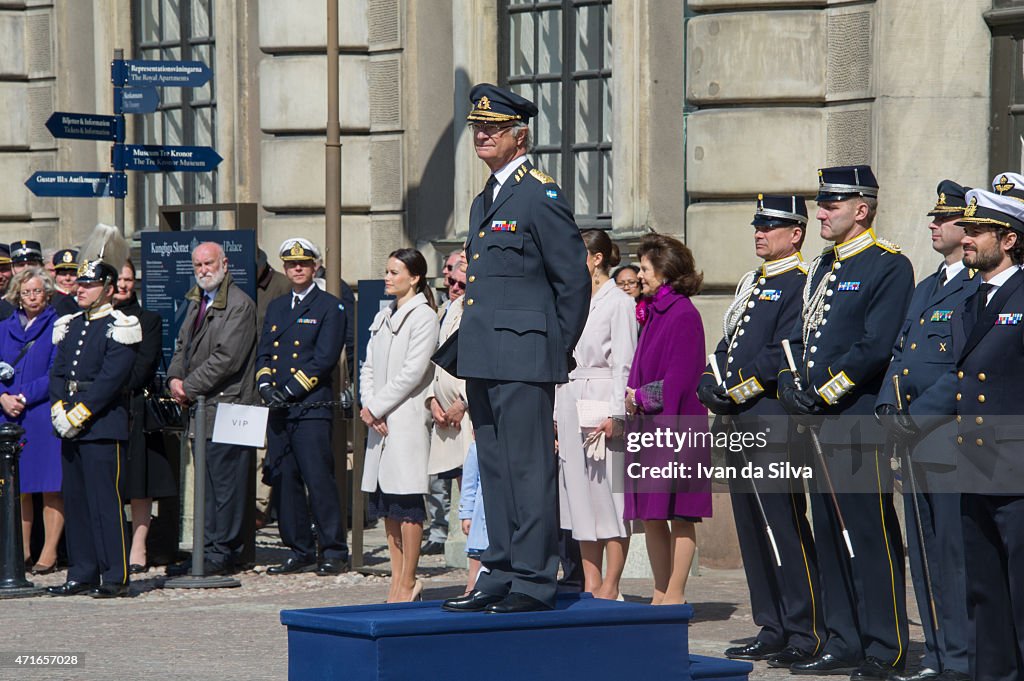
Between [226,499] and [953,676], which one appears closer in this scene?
[953,676]

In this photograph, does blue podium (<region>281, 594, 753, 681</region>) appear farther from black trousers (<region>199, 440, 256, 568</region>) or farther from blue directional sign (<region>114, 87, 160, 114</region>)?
blue directional sign (<region>114, 87, 160, 114</region>)

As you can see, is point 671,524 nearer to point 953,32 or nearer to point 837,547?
point 837,547

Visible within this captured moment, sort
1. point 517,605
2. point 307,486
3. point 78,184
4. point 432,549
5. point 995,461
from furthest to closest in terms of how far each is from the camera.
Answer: point 78,184, point 432,549, point 307,486, point 995,461, point 517,605

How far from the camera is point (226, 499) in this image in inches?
467

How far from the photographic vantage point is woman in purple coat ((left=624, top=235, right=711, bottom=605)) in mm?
9266

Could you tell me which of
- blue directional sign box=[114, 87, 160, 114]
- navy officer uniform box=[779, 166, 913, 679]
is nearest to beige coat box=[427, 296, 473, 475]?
navy officer uniform box=[779, 166, 913, 679]

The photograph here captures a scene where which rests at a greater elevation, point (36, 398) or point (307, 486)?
point (36, 398)

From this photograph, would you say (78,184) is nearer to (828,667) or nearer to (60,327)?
(60,327)

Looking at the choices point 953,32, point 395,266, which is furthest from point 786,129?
point 395,266

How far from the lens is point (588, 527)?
952 cm

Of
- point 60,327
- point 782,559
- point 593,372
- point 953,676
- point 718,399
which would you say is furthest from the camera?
point 60,327

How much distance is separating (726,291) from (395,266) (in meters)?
2.68

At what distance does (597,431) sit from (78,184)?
5.86m

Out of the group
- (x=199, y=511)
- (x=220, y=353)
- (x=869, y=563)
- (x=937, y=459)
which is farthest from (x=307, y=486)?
(x=937, y=459)
